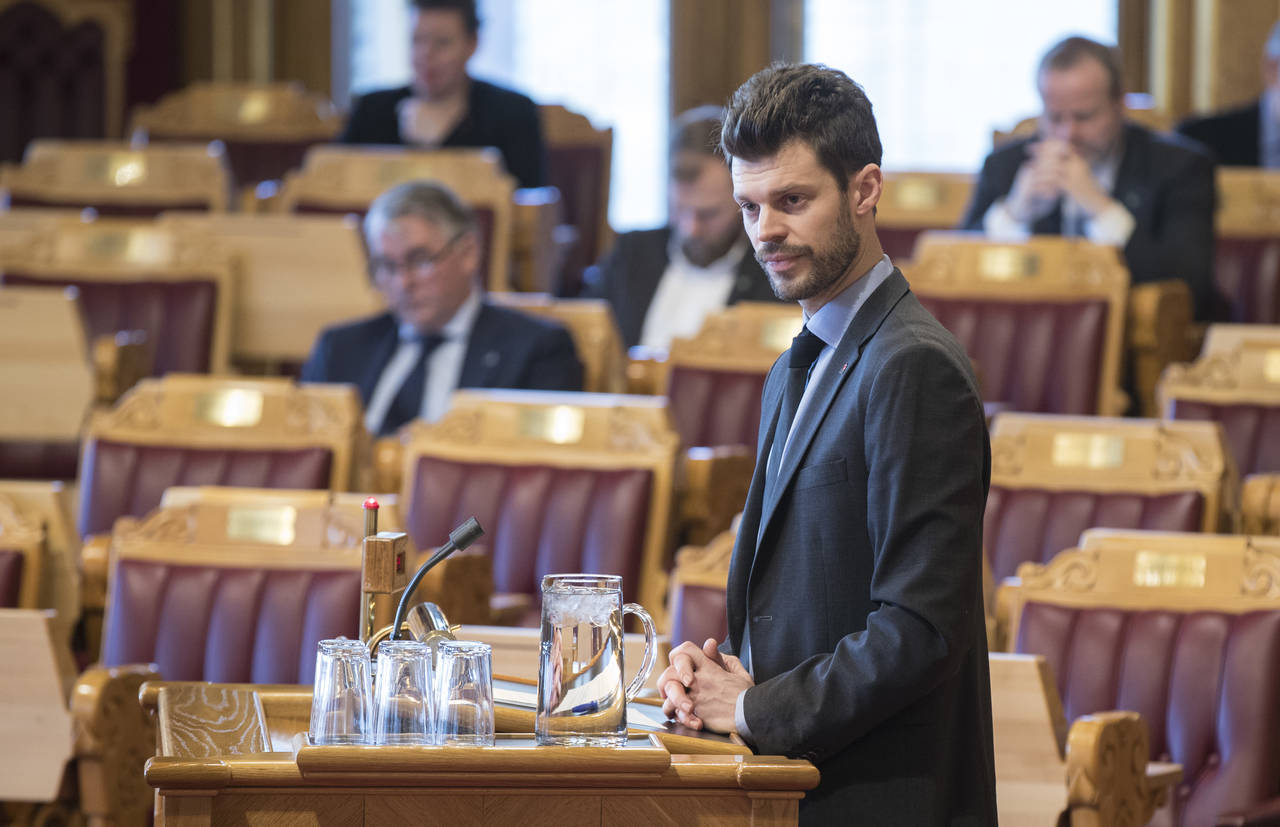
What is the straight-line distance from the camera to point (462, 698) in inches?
50.3

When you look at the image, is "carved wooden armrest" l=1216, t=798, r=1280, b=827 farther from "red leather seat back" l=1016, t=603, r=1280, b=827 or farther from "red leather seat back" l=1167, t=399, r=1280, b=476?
"red leather seat back" l=1167, t=399, r=1280, b=476

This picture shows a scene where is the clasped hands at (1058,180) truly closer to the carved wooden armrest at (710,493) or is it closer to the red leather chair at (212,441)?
the carved wooden armrest at (710,493)

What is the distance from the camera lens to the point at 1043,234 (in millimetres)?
4043

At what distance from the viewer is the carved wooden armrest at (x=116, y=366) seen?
3.53 meters

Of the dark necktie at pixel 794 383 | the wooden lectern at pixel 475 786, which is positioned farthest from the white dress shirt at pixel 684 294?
the wooden lectern at pixel 475 786

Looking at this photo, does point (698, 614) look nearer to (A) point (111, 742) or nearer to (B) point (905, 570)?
(A) point (111, 742)

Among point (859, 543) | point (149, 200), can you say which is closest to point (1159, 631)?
point (859, 543)

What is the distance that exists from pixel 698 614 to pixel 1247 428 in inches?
50.2

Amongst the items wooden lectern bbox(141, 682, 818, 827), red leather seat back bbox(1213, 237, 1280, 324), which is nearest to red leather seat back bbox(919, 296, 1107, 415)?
red leather seat back bbox(1213, 237, 1280, 324)

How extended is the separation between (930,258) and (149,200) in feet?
6.88

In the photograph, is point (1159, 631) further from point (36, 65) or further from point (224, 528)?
point (36, 65)

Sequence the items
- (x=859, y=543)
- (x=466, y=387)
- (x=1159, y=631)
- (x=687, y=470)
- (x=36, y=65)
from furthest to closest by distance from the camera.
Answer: (x=36, y=65)
(x=466, y=387)
(x=687, y=470)
(x=1159, y=631)
(x=859, y=543)

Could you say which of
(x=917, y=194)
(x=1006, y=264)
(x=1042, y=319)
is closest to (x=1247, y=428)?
(x=1042, y=319)

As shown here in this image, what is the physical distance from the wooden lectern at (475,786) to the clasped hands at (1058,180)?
2.88m
